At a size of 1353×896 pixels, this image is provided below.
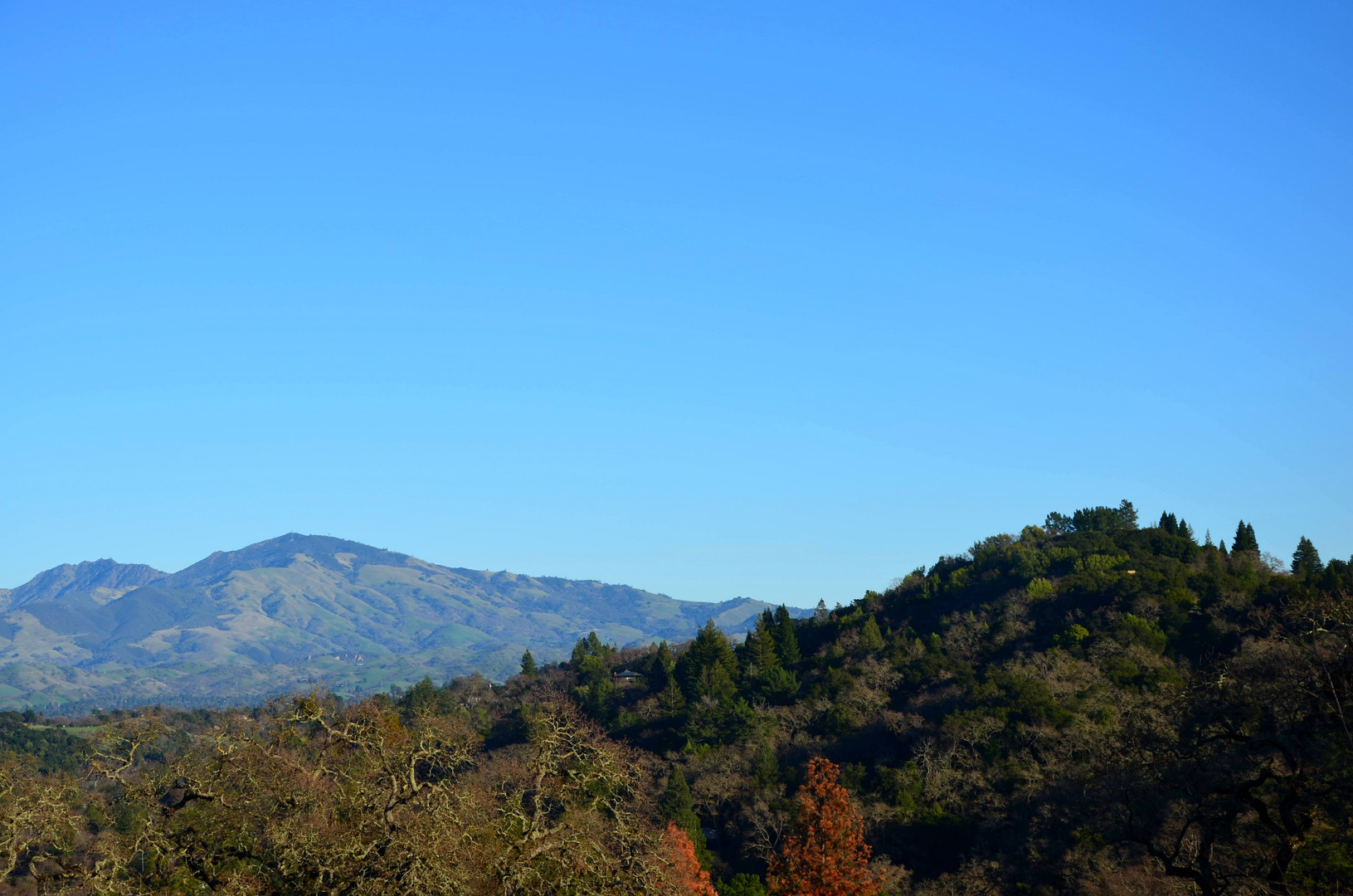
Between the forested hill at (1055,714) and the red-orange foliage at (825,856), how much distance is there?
4051mm

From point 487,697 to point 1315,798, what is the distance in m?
96.1

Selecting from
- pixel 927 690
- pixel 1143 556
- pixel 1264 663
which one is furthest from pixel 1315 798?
pixel 1143 556

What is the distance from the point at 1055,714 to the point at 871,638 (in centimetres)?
2922

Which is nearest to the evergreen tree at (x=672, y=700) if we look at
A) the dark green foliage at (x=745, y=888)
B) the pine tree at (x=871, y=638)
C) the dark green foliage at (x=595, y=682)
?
the dark green foliage at (x=595, y=682)

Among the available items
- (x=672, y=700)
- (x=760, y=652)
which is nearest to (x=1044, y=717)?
(x=672, y=700)

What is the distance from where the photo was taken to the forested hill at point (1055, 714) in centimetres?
2641

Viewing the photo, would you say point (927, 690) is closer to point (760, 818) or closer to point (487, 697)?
point (760, 818)

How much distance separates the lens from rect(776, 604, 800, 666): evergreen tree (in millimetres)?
89562

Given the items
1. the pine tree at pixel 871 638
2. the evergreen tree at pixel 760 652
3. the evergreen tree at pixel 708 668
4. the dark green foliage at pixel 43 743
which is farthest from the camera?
the dark green foliage at pixel 43 743

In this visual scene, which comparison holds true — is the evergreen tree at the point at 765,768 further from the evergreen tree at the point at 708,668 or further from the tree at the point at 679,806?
the evergreen tree at the point at 708,668

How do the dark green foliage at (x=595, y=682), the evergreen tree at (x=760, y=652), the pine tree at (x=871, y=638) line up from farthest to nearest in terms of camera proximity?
1. the dark green foliage at (x=595, y=682)
2. the evergreen tree at (x=760, y=652)
3. the pine tree at (x=871, y=638)

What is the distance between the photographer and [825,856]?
42.7 meters

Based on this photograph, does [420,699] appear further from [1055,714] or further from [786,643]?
[1055,714]

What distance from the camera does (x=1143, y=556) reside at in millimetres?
83438
